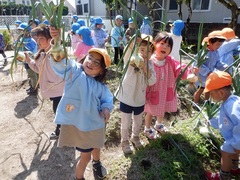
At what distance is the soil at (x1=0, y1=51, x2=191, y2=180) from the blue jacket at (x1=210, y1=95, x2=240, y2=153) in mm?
910

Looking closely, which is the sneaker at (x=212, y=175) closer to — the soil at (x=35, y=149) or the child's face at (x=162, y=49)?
the soil at (x=35, y=149)

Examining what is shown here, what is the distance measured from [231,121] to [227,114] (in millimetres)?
60

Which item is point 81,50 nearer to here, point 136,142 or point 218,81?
point 136,142

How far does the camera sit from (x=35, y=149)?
2463 mm

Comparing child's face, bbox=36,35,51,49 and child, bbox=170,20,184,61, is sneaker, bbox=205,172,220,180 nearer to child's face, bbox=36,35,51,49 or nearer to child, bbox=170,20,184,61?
child, bbox=170,20,184,61

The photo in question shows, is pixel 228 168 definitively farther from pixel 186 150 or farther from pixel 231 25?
pixel 231 25

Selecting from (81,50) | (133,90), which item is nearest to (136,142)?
(133,90)


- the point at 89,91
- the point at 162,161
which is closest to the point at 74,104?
the point at 89,91

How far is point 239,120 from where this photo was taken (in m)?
1.59

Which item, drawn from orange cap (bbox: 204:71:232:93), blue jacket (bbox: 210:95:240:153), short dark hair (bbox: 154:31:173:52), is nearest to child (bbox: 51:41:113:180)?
short dark hair (bbox: 154:31:173:52)

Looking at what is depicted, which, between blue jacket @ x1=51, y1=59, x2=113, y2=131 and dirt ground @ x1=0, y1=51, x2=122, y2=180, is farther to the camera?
dirt ground @ x1=0, y1=51, x2=122, y2=180

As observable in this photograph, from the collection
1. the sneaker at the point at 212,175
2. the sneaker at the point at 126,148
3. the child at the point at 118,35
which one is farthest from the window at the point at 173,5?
the sneaker at the point at 212,175

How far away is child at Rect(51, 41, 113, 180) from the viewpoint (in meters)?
1.56

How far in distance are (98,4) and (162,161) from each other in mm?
20093
